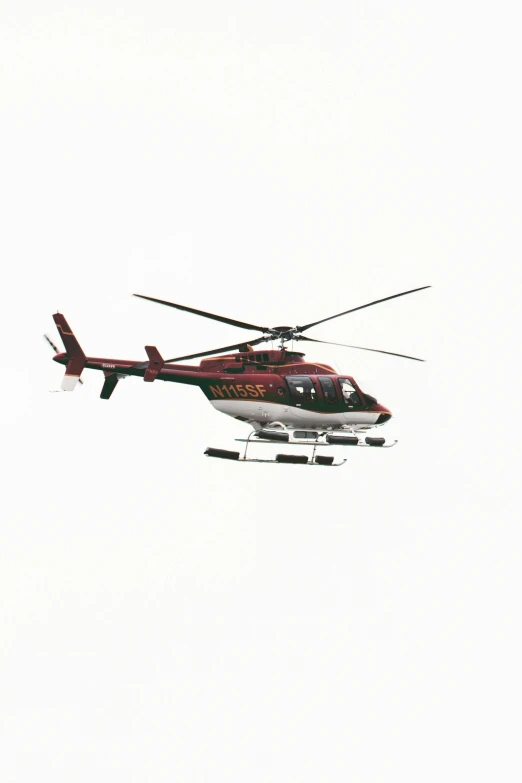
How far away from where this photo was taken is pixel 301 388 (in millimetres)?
30062

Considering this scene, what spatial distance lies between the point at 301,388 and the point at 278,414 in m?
1.00

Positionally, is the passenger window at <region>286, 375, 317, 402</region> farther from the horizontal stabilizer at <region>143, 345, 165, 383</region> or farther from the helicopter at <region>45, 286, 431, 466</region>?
the horizontal stabilizer at <region>143, 345, 165, 383</region>

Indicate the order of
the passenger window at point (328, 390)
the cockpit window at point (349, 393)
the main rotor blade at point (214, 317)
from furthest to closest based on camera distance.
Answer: the cockpit window at point (349, 393) < the passenger window at point (328, 390) < the main rotor blade at point (214, 317)

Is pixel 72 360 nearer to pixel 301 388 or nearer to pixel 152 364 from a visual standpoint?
pixel 152 364

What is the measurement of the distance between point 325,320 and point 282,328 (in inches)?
62.4

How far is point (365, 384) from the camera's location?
31.1 m

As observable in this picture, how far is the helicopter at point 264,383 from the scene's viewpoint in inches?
1156

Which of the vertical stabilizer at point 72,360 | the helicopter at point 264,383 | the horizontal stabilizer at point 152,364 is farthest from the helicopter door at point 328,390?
the vertical stabilizer at point 72,360

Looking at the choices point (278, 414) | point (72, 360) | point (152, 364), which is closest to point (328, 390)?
point (278, 414)

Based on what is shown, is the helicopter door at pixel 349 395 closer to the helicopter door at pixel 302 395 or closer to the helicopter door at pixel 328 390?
the helicopter door at pixel 328 390

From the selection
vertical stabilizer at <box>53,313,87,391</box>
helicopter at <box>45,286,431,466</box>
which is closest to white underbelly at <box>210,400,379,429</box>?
helicopter at <box>45,286,431,466</box>

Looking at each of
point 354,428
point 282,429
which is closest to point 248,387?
point 282,429

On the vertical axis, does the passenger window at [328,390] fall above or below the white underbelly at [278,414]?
above

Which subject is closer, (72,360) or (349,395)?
(72,360)
